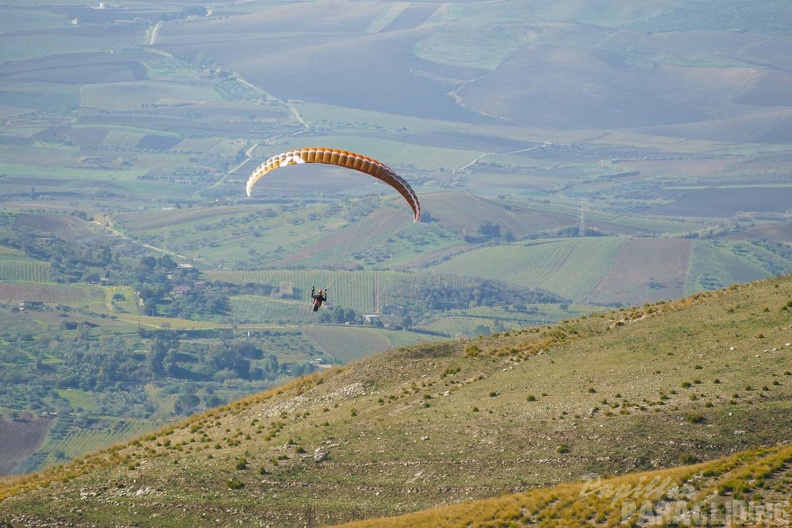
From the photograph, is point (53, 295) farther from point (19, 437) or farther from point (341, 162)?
point (341, 162)

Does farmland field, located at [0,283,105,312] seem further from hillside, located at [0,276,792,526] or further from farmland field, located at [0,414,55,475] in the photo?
hillside, located at [0,276,792,526]

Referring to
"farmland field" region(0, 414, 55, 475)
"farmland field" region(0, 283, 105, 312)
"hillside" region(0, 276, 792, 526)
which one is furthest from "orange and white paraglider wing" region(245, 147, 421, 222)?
"farmland field" region(0, 283, 105, 312)

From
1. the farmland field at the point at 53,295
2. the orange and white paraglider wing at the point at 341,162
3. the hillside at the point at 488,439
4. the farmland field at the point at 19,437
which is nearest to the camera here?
the hillside at the point at 488,439

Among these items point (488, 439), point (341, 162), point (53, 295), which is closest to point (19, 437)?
point (53, 295)

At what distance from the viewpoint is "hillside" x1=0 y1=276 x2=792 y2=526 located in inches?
1302

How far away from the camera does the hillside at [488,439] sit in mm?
33062

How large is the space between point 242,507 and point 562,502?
30.8ft

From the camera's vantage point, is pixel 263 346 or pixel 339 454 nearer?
pixel 339 454

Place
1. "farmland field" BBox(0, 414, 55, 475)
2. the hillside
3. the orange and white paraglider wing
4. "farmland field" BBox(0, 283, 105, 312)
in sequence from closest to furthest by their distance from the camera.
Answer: the hillside → the orange and white paraglider wing → "farmland field" BBox(0, 414, 55, 475) → "farmland field" BBox(0, 283, 105, 312)

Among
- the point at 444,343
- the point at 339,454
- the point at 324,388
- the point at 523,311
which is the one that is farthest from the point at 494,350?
the point at 523,311

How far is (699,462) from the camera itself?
107 feet

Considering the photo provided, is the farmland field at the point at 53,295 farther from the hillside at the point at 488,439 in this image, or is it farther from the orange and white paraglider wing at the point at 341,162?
the orange and white paraglider wing at the point at 341,162

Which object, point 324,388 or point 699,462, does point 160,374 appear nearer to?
point 324,388

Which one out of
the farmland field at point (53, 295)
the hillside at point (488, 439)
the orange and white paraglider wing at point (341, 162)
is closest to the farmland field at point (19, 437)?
the farmland field at point (53, 295)
